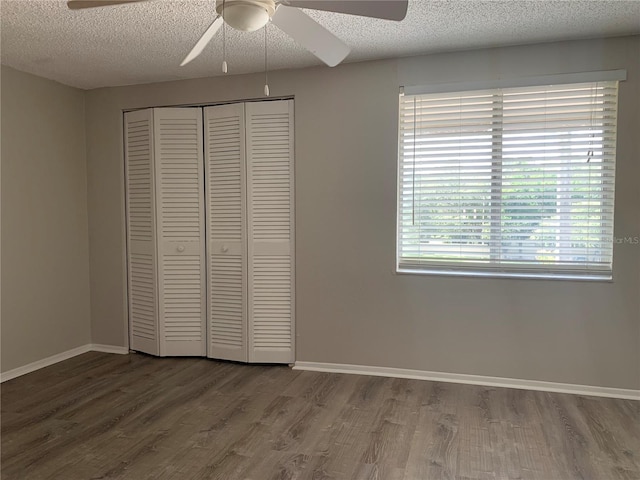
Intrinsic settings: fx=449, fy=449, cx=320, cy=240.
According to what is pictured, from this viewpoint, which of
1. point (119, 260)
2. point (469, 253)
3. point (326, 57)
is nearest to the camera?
point (326, 57)

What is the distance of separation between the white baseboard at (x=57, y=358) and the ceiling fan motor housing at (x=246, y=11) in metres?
3.20

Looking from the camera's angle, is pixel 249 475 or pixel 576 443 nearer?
pixel 249 475

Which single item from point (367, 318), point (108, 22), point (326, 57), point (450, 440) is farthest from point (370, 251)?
point (108, 22)

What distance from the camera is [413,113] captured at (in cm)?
330

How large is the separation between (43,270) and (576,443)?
394cm

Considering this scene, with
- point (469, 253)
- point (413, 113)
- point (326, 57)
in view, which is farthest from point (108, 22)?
point (469, 253)

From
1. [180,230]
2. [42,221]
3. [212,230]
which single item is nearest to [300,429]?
[212,230]

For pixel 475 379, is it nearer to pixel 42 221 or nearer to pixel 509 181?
pixel 509 181

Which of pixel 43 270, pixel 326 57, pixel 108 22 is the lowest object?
pixel 43 270

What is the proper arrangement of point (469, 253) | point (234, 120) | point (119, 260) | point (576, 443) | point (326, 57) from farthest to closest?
1. point (119, 260)
2. point (234, 120)
3. point (469, 253)
4. point (576, 443)
5. point (326, 57)

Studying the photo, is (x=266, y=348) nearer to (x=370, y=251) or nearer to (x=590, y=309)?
(x=370, y=251)

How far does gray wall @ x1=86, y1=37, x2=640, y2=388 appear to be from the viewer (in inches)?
115

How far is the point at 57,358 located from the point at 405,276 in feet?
9.76

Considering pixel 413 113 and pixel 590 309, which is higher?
pixel 413 113
